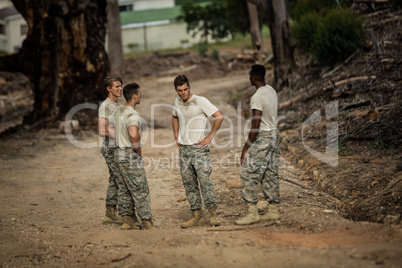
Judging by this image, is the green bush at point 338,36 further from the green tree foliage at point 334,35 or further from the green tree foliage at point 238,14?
the green tree foliage at point 238,14

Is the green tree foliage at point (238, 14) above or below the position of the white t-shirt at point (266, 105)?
above

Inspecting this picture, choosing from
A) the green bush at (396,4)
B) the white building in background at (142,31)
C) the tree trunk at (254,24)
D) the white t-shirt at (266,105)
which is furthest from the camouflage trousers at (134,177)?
the white building in background at (142,31)

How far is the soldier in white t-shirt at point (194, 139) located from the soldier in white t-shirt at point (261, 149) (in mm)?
409

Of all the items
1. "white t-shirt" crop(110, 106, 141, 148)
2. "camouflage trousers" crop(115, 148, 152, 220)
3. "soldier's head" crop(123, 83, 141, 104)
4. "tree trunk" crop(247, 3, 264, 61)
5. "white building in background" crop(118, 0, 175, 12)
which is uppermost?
"white building in background" crop(118, 0, 175, 12)

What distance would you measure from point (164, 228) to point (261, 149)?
156 centimetres

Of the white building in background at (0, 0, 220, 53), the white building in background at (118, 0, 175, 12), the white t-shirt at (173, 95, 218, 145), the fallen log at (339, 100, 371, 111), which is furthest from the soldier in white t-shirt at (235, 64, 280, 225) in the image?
the white building in background at (118, 0, 175, 12)

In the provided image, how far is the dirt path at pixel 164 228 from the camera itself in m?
4.23

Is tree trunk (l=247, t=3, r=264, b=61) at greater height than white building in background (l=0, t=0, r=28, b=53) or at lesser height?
lesser

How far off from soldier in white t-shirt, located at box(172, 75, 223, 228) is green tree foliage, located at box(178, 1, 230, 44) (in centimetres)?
2773

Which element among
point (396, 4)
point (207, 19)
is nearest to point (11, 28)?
point (207, 19)

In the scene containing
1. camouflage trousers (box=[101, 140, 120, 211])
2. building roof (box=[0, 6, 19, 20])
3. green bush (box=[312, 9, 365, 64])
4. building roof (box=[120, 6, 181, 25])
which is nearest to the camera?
camouflage trousers (box=[101, 140, 120, 211])

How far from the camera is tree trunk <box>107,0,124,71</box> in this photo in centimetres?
2339

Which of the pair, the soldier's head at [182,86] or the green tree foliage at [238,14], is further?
the green tree foliage at [238,14]

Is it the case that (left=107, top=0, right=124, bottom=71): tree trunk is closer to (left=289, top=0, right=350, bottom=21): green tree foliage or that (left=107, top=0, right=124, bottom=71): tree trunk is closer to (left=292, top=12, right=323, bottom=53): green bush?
(left=289, top=0, right=350, bottom=21): green tree foliage
